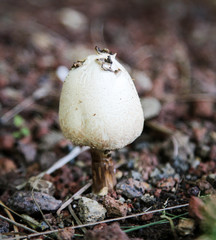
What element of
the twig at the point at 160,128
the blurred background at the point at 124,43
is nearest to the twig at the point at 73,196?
the twig at the point at 160,128

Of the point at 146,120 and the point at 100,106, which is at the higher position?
the point at 100,106

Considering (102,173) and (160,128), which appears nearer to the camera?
(102,173)

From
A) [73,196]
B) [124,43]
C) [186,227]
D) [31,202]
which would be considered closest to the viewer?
[186,227]

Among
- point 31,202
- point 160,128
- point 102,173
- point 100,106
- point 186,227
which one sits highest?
point 100,106

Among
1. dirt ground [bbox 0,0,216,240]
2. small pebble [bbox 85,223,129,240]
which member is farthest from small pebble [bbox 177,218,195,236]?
small pebble [bbox 85,223,129,240]

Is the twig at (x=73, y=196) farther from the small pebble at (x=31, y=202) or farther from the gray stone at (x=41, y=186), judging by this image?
the gray stone at (x=41, y=186)

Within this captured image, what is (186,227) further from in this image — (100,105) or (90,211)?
(100,105)

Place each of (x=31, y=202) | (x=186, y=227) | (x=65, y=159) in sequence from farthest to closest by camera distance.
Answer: (x=65, y=159), (x=31, y=202), (x=186, y=227)

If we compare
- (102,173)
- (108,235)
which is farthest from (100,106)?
(108,235)
